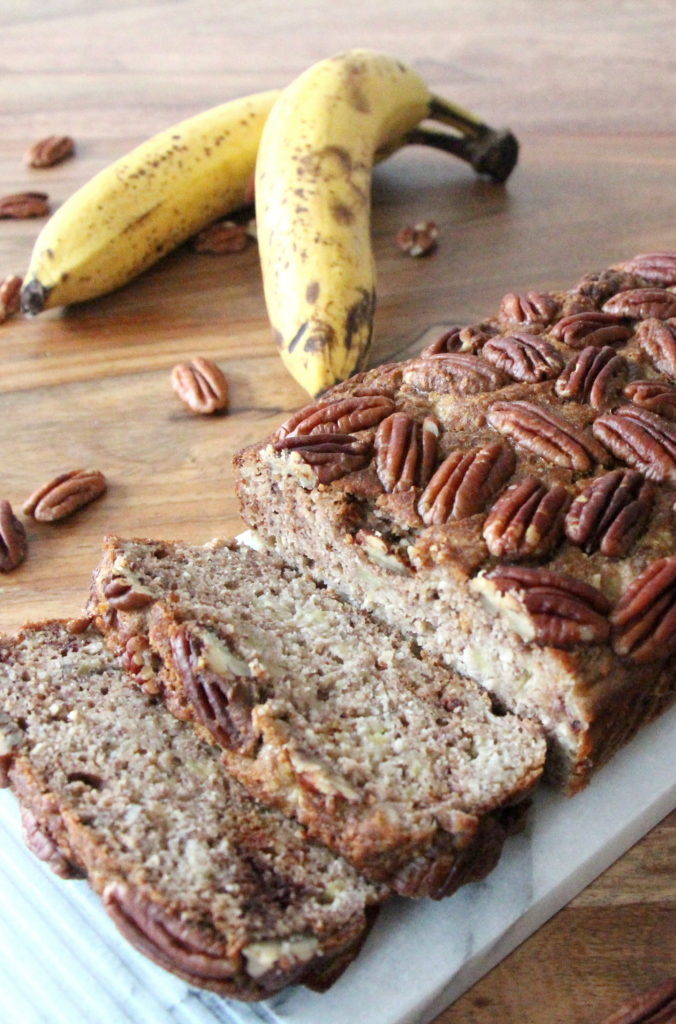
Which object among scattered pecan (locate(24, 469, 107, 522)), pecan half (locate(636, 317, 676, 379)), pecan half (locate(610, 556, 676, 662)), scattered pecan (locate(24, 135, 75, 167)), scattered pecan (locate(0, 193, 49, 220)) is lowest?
scattered pecan (locate(24, 469, 107, 522))

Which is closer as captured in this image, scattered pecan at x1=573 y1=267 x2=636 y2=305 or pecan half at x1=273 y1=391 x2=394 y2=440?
pecan half at x1=273 y1=391 x2=394 y2=440

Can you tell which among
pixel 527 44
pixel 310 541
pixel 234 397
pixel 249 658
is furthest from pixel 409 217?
pixel 249 658

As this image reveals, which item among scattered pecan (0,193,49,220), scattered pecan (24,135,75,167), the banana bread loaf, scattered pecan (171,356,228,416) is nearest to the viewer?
the banana bread loaf

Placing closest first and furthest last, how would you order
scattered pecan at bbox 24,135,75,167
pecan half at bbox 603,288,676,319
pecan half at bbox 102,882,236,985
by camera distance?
1. pecan half at bbox 102,882,236,985
2. pecan half at bbox 603,288,676,319
3. scattered pecan at bbox 24,135,75,167

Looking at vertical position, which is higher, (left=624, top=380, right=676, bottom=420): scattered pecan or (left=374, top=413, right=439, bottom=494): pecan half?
(left=624, top=380, right=676, bottom=420): scattered pecan

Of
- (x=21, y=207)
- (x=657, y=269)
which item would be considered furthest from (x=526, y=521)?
(x=21, y=207)

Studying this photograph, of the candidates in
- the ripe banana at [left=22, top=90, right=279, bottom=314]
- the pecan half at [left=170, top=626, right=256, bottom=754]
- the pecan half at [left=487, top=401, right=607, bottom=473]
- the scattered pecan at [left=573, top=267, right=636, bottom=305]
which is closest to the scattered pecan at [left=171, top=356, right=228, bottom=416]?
the ripe banana at [left=22, top=90, right=279, bottom=314]

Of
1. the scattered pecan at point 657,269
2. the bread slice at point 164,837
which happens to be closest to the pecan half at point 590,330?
the scattered pecan at point 657,269

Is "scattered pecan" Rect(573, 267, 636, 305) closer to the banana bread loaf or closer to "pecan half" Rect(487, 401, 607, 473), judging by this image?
the banana bread loaf
